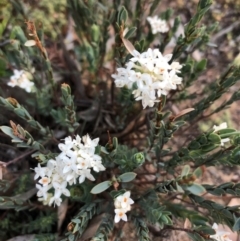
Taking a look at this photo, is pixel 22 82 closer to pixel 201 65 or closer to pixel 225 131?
pixel 201 65

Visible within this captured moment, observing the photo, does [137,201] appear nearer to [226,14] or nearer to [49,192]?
[49,192]

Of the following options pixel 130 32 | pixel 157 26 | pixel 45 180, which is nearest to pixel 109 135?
pixel 45 180

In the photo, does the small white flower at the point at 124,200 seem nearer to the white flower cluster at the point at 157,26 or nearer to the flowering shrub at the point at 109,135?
the flowering shrub at the point at 109,135

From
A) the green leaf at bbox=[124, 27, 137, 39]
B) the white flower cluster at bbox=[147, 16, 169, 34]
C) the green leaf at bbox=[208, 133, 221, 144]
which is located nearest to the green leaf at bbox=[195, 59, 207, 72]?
the white flower cluster at bbox=[147, 16, 169, 34]

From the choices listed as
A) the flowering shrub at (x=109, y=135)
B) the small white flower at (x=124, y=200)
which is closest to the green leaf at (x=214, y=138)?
the flowering shrub at (x=109, y=135)

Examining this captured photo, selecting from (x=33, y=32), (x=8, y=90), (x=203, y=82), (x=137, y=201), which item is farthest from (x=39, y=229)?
(x=203, y=82)

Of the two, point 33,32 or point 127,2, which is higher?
point 127,2

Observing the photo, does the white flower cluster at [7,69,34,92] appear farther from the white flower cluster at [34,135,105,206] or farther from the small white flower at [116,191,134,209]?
the small white flower at [116,191,134,209]
